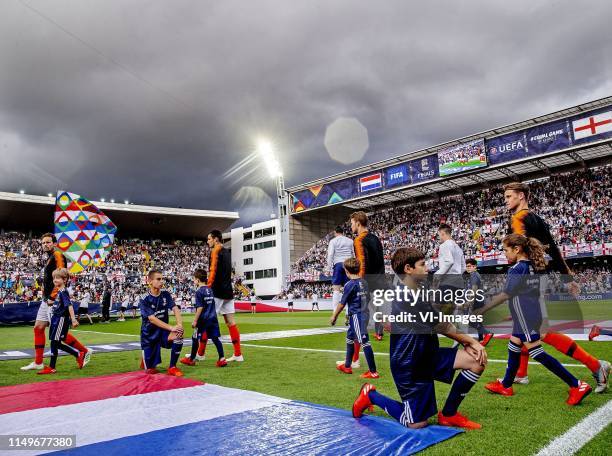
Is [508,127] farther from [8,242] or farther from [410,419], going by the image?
[8,242]

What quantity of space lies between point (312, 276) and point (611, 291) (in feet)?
87.8

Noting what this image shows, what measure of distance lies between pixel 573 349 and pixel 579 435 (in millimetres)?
1339

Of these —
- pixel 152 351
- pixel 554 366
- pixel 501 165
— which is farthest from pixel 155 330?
pixel 501 165

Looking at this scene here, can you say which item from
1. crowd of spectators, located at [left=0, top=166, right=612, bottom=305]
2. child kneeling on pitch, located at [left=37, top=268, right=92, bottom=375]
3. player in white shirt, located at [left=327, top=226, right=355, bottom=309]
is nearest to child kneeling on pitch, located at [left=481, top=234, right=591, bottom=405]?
player in white shirt, located at [left=327, top=226, right=355, bottom=309]

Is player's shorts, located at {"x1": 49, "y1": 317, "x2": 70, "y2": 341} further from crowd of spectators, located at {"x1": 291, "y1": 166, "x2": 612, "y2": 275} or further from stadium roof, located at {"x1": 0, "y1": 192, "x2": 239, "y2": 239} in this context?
stadium roof, located at {"x1": 0, "y1": 192, "x2": 239, "y2": 239}

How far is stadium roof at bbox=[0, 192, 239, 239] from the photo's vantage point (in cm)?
3941

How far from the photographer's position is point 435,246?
35062mm

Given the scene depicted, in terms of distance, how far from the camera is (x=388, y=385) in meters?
4.63

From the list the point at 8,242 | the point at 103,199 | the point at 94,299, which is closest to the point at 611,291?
the point at 94,299

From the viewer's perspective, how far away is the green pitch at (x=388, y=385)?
2.77 meters

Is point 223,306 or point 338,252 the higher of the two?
point 338,252

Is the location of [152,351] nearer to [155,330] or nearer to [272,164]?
[155,330]

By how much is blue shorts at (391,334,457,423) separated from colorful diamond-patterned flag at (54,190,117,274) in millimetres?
13865

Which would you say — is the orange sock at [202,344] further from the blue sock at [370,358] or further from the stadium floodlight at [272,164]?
the stadium floodlight at [272,164]
